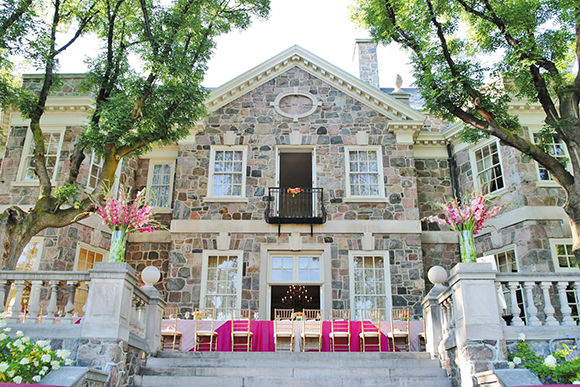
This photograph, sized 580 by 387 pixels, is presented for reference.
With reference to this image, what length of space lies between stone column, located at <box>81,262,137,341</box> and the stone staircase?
1.01 m

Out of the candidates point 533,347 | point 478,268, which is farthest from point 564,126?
point 533,347

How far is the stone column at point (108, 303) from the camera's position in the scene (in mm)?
6629

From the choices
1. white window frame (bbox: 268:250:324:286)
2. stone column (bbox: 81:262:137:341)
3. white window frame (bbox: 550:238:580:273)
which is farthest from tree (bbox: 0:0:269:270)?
white window frame (bbox: 550:238:580:273)

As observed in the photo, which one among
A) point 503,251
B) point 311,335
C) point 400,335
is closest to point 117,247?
point 311,335

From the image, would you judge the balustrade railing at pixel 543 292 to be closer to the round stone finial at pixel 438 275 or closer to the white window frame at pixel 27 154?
the round stone finial at pixel 438 275

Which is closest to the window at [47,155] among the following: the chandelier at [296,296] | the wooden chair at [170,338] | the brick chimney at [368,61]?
the wooden chair at [170,338]

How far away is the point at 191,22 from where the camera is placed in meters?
9.66

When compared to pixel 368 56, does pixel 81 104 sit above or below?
below

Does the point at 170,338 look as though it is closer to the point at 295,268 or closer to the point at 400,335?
the point at 295,268

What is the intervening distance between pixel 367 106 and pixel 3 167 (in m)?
9.55

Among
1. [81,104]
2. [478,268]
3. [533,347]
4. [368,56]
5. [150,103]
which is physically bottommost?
[533,347]

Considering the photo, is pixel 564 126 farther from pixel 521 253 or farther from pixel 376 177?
pixel 376 177

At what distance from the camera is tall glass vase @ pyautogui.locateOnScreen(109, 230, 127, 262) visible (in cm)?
729

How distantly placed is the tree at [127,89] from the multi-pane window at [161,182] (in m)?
4.49
